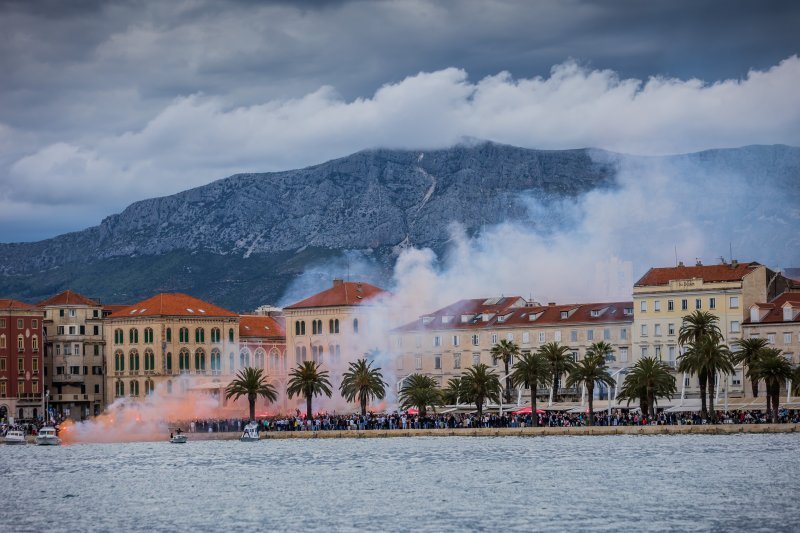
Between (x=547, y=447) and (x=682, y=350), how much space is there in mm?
36016

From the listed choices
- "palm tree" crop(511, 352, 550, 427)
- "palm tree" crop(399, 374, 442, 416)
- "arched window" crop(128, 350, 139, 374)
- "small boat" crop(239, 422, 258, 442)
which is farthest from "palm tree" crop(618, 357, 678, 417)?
"arched window" crop(128, 350, 139, 374)

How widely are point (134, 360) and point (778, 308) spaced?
261ft

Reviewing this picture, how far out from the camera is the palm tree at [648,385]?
5463 inches

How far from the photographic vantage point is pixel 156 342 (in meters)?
192

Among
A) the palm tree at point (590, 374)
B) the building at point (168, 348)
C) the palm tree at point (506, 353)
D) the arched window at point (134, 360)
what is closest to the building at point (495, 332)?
the palm tree at point (506, 353)

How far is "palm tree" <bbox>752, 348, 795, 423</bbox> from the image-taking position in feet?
433

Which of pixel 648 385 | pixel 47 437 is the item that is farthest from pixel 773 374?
pixel 47 437

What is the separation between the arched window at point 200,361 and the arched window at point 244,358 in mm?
5007

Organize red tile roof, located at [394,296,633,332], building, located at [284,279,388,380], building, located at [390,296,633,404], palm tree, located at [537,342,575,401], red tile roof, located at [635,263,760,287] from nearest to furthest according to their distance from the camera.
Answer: palm tree, located at [537,342,575,401]
red tile roof, located at [635,263,760,287]
building, located at [390,296,633,404]
red tile roof, located at [394,296,633,332]
building, located at [284,279,388,380]

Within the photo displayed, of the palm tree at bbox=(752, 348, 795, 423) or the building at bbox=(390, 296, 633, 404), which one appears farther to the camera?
the building at bbox=(390, 296, 633, 404)

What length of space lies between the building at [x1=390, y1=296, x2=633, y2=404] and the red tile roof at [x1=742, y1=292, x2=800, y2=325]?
1512 centimetres

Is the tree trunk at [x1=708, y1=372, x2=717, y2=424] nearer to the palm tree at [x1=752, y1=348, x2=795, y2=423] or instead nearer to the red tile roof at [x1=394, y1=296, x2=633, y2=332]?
the palm tree at [x1=752, y1=348, x2=795, y2=423]

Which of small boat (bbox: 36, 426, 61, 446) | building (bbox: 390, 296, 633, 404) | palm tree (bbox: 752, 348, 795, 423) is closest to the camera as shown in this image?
palm tree (bbox: 752, 348, 795, 423)

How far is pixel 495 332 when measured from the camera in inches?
6988
